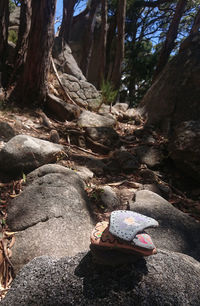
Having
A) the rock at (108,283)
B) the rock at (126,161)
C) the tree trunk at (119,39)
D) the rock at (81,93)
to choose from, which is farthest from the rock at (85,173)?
the tree trunk at (119,39)

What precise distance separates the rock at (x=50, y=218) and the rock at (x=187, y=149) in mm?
1771

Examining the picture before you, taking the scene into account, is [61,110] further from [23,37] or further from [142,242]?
[142,242]

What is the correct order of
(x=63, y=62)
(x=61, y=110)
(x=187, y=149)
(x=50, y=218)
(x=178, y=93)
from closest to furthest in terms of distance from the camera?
1. (x=50, y=218)
2. (x=187, y=149)
3. (x=61, y=110)
4. (x=178, y=93)
5. (x=63, y=62)

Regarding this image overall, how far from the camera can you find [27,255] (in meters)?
1.67

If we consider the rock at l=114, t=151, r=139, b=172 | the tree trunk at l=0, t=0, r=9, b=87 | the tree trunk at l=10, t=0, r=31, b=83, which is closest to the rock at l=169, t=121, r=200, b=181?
the rock at l=114, t=151, r=139, b=172

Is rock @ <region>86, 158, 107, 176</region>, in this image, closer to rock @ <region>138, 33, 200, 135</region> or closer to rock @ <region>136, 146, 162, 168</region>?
rock @ <region>136, 146, 162, 168</region>

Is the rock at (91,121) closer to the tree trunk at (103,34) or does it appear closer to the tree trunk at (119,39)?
the tree trunk at (119,39)

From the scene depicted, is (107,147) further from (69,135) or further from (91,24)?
(91,24)

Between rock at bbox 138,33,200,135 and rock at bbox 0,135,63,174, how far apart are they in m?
2.91

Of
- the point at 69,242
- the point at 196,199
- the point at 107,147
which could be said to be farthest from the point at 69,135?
the point at 69,242

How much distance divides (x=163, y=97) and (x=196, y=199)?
2855 mm

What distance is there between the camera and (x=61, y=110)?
480cm

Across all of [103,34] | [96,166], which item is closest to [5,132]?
[96,166]

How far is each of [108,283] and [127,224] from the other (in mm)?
290
